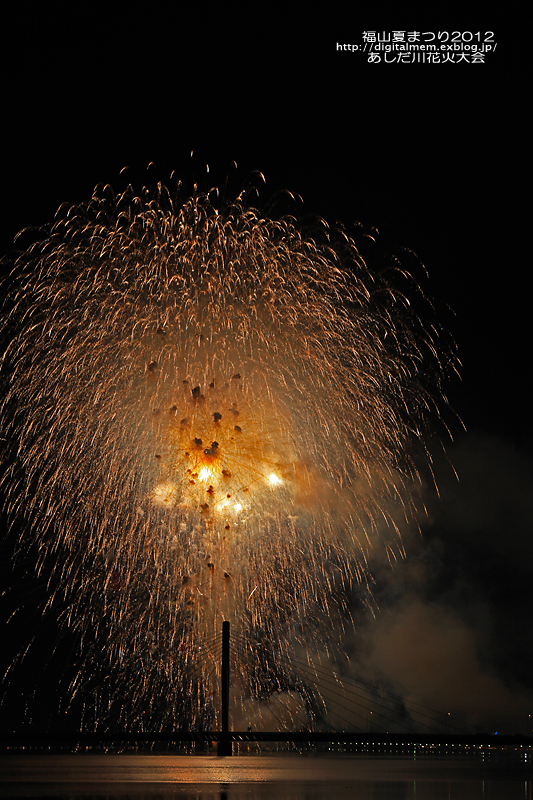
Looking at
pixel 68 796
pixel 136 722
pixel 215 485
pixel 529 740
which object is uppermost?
pixel 215 485

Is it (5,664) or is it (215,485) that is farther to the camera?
(5,664)

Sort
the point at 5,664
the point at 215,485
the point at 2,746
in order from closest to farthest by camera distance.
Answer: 1. the point at 215,485
2. the point at 5,664
3. the point at 2,746

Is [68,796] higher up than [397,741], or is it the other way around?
[68,796]

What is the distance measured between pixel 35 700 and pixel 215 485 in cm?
3884

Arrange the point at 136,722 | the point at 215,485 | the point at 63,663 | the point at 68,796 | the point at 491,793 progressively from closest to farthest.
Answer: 1. the point at 68,796
2. the point at 491,793
3. the point at 215,485
4. the point at 63,663
5. the point at 136,722

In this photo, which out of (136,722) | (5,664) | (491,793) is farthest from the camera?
(136,722)

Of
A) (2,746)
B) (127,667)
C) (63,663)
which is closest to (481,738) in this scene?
(127,667)

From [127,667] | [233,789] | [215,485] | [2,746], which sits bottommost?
[2,746]

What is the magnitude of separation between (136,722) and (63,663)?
52.2 feet

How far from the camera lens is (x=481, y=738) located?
6175 centimetres

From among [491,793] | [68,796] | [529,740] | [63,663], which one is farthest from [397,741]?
[68,796]

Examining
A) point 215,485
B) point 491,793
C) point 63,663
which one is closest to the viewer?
point 491,793

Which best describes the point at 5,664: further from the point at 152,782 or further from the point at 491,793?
the point at 491,793

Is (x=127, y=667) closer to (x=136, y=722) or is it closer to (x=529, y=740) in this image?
(x=136, y=722)
